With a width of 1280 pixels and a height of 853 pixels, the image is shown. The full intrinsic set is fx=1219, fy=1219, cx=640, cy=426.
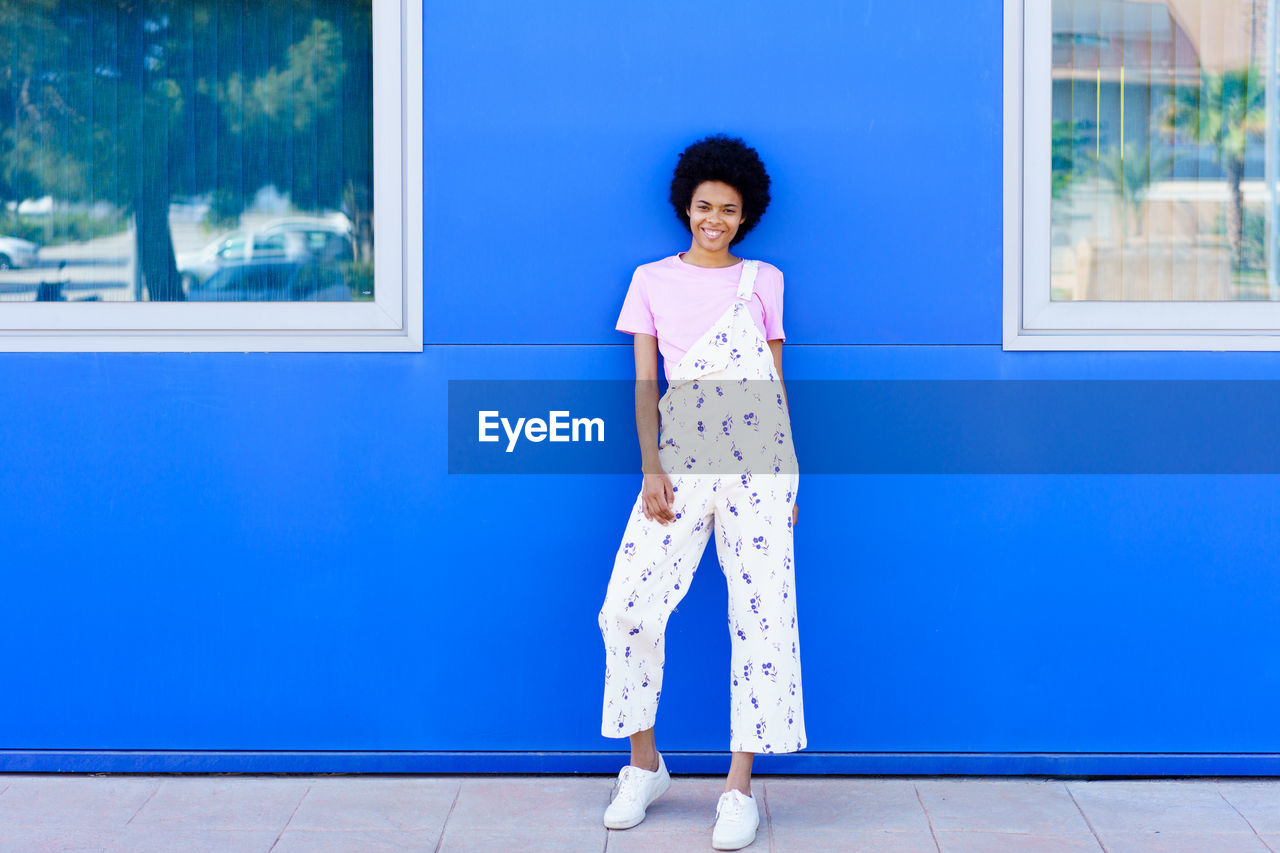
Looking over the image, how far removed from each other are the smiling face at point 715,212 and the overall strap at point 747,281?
10cm

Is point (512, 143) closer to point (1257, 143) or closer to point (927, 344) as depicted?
point (927, 344)

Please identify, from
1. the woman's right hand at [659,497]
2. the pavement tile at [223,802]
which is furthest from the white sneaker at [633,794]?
the pavement tile at [223,802]

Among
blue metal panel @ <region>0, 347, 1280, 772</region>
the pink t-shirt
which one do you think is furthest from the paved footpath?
the pink t-shirt

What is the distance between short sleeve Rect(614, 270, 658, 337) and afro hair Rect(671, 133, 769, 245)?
0.89 ft

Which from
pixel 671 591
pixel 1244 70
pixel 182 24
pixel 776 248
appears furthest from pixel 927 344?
pixel 182 24

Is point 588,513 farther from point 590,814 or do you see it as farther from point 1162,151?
point 1162,151

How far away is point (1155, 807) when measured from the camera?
3.38 metres

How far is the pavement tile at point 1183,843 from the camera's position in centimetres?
308

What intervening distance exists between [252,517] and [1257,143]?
3191 millimetres

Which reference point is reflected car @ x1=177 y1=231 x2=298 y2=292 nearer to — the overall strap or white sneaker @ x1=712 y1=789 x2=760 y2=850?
the overall strap

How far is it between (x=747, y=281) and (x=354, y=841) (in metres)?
1.79

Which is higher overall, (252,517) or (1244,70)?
(1244,70)

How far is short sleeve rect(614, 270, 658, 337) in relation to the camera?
3291 millimetres

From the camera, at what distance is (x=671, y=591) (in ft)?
10.5
